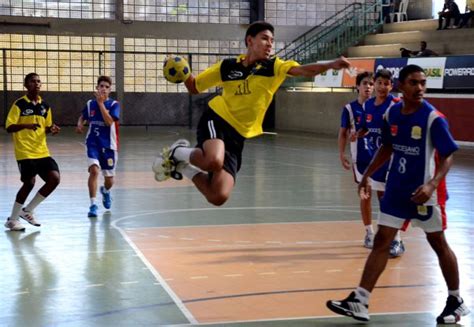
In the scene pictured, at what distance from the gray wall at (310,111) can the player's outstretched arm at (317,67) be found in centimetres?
2419

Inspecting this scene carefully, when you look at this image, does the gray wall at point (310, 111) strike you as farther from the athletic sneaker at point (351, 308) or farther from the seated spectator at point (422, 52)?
the athletic sneaker at point (351, 308)

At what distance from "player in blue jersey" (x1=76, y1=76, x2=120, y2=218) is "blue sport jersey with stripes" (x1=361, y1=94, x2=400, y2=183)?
417 centimetres

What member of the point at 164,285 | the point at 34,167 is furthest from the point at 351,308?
the point at 34,167

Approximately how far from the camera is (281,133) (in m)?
Answer: 34.0

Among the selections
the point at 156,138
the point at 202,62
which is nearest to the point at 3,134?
the point at 156,138

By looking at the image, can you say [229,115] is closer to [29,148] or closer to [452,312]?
[452,312]

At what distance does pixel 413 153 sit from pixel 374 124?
285 centimetres

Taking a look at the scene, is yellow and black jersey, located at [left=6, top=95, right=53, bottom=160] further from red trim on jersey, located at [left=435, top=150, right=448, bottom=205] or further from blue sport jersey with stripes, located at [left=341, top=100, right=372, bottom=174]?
red trim on jersey, located at [left=435, top=150, right=448, bottom=205]

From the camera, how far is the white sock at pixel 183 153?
8016mm

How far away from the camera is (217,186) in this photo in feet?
25.5

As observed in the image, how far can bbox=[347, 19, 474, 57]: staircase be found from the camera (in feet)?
98.4

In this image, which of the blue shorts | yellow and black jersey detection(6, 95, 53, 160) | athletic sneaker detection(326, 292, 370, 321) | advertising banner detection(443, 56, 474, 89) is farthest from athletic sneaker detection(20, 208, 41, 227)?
advertising banner detection(443, 56, 474, 89)

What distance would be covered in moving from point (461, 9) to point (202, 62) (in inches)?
→ 443

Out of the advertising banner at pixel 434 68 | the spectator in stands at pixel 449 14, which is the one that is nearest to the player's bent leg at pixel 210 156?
the advertising banner at pixel 434 68
